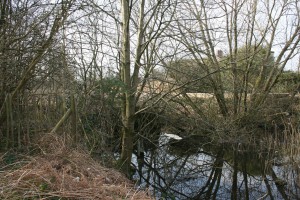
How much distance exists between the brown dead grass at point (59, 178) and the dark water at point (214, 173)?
255 cm

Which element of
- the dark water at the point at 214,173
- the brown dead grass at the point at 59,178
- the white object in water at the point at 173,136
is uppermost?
the brown dead grass at the point at 59,178

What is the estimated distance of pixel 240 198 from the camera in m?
8.52

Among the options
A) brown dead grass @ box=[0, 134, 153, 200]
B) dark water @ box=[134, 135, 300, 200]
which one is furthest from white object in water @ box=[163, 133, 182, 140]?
brown dead grass @ box=[0, 134, 153, 200]

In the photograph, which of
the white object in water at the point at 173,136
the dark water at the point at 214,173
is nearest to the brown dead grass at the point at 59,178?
the dark water at the point at 214,173

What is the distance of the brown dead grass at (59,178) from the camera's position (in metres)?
4.38

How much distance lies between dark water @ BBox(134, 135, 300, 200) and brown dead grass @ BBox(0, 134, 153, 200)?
2.55 meters

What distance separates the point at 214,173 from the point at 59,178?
6462mm

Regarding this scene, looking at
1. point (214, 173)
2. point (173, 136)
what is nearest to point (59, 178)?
point (214, 173)

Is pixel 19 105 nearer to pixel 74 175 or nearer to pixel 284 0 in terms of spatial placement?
pixel 74 175

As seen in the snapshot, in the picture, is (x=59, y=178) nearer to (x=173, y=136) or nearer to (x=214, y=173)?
(x=214, y=173)

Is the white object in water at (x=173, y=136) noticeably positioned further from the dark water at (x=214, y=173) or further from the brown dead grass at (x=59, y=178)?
the brown dead grass at (x=59, y=178)

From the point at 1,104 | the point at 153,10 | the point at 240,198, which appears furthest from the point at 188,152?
the point at 1,104

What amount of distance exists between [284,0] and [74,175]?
40.6 ft

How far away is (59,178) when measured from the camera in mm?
5043
